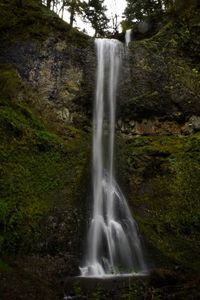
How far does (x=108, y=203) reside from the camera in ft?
51.9

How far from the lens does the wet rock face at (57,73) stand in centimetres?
2112

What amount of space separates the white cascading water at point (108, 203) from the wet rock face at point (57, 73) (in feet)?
2.39

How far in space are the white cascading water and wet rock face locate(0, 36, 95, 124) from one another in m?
0.73

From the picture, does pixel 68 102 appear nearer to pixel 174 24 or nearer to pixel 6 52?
pixel 6 52

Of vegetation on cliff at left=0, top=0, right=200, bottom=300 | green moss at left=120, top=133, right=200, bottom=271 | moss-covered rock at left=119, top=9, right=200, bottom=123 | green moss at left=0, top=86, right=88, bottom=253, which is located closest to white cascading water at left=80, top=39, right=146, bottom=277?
vegetation on cliff at left=0, top=0, right=200, bottom=300

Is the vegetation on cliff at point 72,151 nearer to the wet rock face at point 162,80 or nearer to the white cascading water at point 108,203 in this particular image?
the wet rock face at point 162,80

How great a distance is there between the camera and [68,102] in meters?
21.7

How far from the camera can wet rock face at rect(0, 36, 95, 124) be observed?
21125 mm

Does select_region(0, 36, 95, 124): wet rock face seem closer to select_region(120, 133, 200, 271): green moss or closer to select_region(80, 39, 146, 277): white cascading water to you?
select_region(80, 39, 146, 277): white cascading water

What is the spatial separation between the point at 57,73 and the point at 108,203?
359 inches

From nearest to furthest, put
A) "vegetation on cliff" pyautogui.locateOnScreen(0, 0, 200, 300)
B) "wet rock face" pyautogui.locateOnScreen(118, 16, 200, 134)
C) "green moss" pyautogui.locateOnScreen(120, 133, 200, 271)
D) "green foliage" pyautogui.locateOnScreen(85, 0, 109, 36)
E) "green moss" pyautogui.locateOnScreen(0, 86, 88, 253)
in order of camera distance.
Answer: "vegetation on cliff" pyautogui.locateOnScreen(0, 0, 200, 300)
"green moss" pyautogui.locateOnScreen(0, 86, 88, 253)
"green moss" pyautogui.locateOnScreen(120, 133, 200, 271)
"wet rock face" pyautogui.locateOnScreen(118, 16, 200, 134)
"green foliage" pyautogui.locateOnScreen(85, 0, 109, 36)

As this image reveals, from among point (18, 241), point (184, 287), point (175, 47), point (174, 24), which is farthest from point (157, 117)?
point (184, 287)

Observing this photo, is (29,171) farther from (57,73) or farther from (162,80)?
(162,80)

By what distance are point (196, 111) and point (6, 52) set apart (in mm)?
10692
